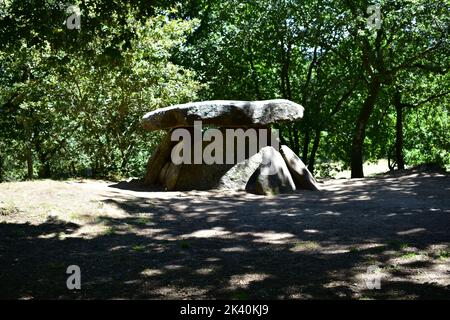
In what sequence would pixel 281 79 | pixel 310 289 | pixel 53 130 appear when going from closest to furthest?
1. pixel 310 289
2. pixel 53 130
3. pixel 281 79

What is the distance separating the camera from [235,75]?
18.5 m

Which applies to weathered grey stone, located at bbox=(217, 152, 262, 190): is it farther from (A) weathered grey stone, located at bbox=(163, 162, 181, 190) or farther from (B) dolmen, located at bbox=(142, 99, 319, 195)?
(A) weathered grey stone, located at bbox=(163, 162, 181, 190)

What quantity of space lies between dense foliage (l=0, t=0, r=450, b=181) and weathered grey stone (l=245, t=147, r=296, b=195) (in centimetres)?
439

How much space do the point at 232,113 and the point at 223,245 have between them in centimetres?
540

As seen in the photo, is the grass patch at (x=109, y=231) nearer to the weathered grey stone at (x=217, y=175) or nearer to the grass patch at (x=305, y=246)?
the grass patch at (x=305, y=246)

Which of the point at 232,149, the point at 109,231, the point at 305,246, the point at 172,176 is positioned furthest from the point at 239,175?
the point at 305,246

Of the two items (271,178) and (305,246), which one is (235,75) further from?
(305,246)

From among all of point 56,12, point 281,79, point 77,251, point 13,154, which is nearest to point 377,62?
point 281,79

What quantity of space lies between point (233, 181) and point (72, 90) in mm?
6877

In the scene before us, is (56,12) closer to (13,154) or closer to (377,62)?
(377,62)

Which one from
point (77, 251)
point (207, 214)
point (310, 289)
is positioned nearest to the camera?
point (310, 289)

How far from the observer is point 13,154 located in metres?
21.1

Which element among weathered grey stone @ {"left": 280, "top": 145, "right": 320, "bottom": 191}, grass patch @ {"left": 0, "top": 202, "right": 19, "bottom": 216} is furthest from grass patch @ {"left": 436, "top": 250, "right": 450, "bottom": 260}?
grass patch @ {"left": 0, "top": 202, "right": 19, "bottom": 216}

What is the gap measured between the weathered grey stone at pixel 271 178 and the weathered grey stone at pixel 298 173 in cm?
26
